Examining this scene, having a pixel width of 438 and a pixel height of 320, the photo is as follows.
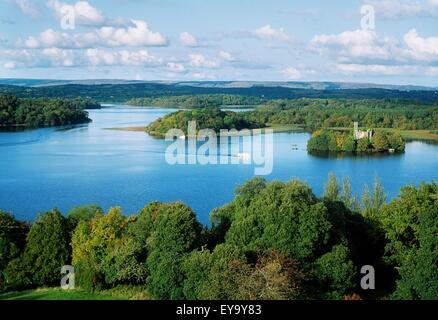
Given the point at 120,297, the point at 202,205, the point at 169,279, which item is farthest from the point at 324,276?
the point at 202,205

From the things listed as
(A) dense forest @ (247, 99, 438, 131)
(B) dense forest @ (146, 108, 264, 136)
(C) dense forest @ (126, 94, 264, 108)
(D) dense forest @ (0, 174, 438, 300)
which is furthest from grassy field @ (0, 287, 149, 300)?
(C) dense forest @ (126, 94, 264, 108)

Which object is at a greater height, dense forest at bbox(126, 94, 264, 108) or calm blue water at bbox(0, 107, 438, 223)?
dense forest at bbox(126, 94, 264, 108)

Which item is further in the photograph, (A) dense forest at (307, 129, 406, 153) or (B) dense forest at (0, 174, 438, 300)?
(A) dense forest at (307, 129, 406, 153)

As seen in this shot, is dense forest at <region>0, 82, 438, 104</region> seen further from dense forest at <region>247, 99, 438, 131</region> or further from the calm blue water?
the calm blue water

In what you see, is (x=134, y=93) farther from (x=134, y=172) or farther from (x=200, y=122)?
(x=134, y=172)

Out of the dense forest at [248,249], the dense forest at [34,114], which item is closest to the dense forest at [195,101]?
the dense forest at [34,114]
